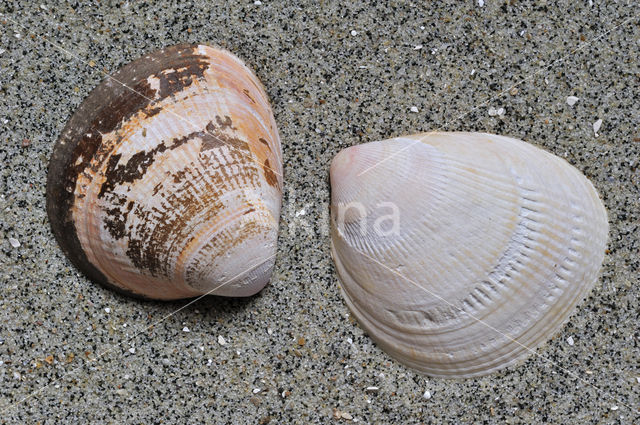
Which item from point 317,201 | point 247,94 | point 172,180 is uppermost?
point 247,94

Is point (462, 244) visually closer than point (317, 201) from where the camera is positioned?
Yes

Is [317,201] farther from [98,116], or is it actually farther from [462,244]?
[98,116]

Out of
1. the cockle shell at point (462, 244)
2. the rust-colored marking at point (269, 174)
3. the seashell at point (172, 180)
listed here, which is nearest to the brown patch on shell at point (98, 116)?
the seashell at point (172, 180)

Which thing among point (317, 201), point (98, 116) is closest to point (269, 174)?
point (317, 201)

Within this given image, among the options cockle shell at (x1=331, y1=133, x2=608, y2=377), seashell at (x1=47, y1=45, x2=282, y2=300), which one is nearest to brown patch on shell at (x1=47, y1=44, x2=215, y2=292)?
seashell at (x1=47, y1=45, x2=282, y2=300)

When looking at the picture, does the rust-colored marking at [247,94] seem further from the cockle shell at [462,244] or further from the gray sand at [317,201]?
the cockle shell at [462,244]

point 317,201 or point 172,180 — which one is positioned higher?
point 172,180
